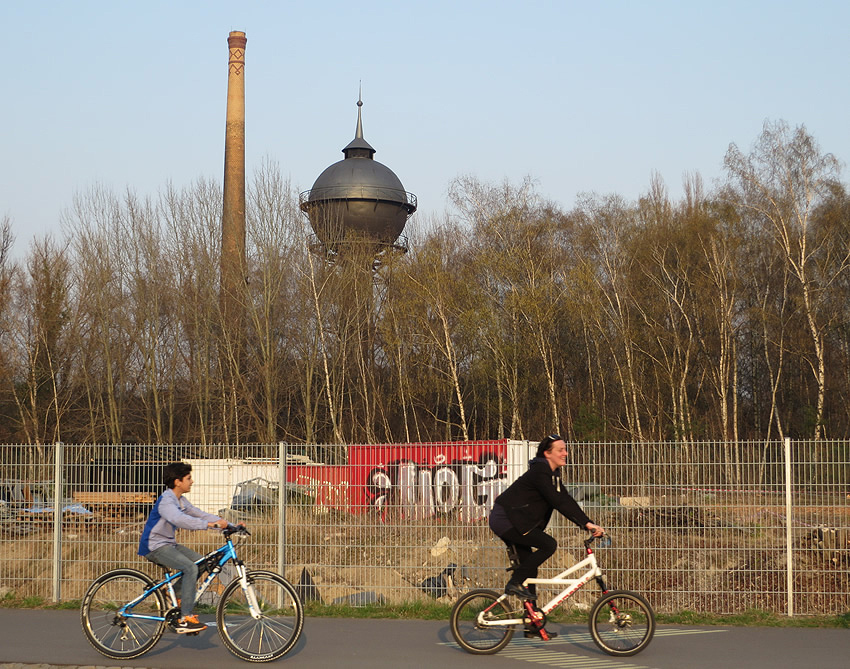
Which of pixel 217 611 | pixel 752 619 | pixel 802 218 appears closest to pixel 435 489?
pixel 217 611

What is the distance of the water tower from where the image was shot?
4831cm

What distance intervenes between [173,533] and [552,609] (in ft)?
11.3

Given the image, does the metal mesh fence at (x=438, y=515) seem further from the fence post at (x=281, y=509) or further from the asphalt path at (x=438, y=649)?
the asphalt path at (x=438, y=649)

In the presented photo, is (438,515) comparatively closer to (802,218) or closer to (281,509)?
(281,509)

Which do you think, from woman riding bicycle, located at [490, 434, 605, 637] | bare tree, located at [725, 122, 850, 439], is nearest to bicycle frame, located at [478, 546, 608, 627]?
woman riding bicycle, located at [490, 434, 605, 637]

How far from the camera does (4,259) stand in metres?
47.4

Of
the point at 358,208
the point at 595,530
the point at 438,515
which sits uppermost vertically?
the point at 358,208

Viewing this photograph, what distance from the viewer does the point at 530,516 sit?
8906mm

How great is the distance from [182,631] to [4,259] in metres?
42.9

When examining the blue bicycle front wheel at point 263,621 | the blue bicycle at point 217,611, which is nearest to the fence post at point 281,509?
the blue bicycle at point 217,611

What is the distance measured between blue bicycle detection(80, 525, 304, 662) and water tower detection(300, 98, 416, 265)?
38584mm

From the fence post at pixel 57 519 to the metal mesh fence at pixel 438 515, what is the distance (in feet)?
0.06

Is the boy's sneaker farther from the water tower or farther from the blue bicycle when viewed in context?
the water tower

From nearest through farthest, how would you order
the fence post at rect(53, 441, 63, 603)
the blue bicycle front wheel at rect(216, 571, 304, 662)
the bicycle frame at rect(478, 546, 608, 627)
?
the blue bicycle front wheel at rect(216, 571, 304, 662)
the bicycle frame at rect(478, 546, 608, 627)
the fence post at rect(53, 441, 63, 603)
